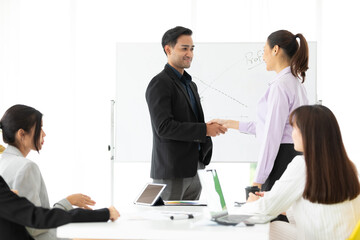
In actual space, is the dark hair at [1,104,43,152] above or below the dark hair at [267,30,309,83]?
below

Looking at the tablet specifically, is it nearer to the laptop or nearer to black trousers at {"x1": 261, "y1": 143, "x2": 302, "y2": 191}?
the laptop

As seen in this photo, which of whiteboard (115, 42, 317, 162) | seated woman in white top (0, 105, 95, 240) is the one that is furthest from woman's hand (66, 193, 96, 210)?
whiteboard (115, 42, 317, 162)

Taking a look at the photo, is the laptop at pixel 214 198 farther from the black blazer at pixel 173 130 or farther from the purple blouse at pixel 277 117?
the black blazer at pixel 173 130

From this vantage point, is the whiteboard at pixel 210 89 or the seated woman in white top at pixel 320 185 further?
the whiteboard at pixel 210 89

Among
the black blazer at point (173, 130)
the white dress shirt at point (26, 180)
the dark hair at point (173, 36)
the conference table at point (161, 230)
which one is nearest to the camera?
the conference table at point (161, 230)

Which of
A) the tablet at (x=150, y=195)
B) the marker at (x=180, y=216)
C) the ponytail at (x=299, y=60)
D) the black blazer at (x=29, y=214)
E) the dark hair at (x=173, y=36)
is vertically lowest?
the tablet at (x=150, y=195)

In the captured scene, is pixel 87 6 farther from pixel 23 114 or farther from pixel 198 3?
pixel 23 114

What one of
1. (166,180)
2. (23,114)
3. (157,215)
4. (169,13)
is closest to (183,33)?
(166,180)

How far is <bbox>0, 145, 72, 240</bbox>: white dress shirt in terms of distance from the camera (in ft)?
6.68

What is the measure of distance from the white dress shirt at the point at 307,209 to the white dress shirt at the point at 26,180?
853 mm

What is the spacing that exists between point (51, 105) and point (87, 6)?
115cm

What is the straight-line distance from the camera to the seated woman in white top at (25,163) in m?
2.05

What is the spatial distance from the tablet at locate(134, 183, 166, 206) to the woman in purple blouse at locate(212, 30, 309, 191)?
1.73ft

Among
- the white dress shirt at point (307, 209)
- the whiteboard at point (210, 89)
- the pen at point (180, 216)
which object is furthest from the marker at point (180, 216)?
the whiteboard at point (210, 89)
